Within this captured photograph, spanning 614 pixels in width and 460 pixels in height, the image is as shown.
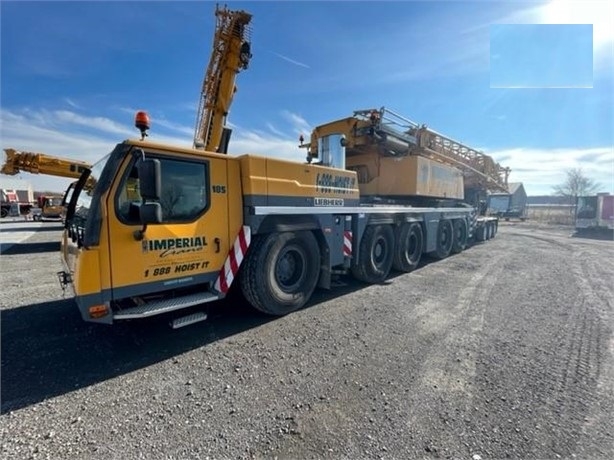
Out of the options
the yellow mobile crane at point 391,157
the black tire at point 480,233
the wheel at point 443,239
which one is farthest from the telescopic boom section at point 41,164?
the black tire at point 480,233

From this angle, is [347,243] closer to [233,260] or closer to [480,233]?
[233,260]

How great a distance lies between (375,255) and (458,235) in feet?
19.3

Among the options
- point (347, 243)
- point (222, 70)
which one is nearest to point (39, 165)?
point (222, 70)

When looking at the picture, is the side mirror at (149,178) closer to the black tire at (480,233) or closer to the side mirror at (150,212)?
the side mirror at (150,212)

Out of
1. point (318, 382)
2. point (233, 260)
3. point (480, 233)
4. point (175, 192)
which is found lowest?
point (318, 382)

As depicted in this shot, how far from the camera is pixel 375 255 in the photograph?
6.78m

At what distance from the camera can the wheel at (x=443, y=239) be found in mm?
9516

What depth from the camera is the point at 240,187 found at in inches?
163

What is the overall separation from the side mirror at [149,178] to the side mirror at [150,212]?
0.10 metres

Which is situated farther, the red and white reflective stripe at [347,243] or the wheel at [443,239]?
the wheel at [443,239]

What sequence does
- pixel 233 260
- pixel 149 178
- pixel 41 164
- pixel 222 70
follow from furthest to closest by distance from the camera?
pixel 41 164, pixel 222 70, pixel 233 260, pixel 149 178

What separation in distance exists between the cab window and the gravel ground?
5.25ft

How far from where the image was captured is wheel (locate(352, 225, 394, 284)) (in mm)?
6312

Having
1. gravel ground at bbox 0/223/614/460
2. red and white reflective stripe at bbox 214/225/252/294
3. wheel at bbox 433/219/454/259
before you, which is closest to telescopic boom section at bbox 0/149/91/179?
gravel ground at bbox 0/223/614/460
